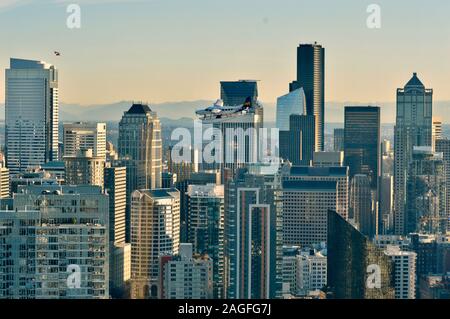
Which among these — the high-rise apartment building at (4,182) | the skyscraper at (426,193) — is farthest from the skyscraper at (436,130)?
the high-rise apartment building at (4,182)

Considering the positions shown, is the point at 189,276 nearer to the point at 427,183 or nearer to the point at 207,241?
the point at 207,241

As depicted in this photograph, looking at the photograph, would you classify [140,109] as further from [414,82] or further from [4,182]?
[414,82]

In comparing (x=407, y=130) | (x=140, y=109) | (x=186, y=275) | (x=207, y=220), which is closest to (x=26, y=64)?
(x=140, y=109)

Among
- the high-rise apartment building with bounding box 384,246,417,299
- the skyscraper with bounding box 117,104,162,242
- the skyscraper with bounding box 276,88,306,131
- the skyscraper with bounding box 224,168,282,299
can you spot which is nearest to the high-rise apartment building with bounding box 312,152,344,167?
the skyscraper with bounding box 276,88,306,131

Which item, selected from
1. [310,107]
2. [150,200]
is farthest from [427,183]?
[150,200]

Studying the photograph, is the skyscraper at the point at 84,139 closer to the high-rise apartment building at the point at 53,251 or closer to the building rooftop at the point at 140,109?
the building rooftop at the point at 140,109

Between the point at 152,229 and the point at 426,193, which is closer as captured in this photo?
the point at 152,229
